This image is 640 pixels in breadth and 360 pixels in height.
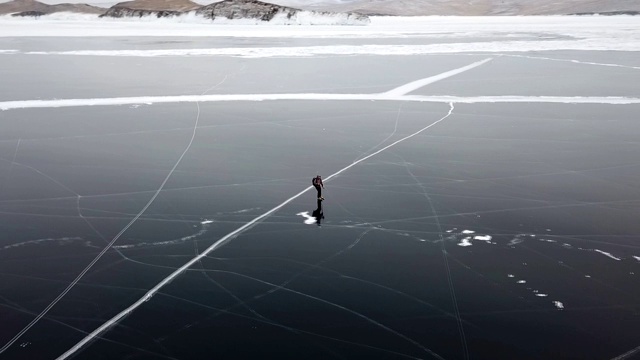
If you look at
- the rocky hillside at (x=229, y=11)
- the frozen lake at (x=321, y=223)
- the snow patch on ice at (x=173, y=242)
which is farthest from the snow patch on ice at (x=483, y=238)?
the rocky hillside at (x=229, y=11)

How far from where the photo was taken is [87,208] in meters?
4.52

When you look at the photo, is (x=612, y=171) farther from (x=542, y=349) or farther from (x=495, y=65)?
(x=495, y=65)

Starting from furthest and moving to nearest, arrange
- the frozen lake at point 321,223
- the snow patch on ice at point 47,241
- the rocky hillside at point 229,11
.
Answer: the rocky hillside at point 229,11 < the snow patch on ice at point 47,241 < the frozen lake at point 321,223

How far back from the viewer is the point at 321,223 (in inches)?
166

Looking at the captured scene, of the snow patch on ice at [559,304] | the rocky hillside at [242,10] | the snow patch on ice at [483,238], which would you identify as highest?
the rocky hillside at [242,10]

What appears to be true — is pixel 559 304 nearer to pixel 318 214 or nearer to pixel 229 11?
pixel 318 214

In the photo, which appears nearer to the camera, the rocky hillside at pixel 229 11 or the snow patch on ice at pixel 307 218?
the snow patch on ice at pixel 307 218

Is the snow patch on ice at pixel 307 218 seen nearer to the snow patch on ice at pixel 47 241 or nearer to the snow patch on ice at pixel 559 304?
the snow patch on ice at pixel 47 241

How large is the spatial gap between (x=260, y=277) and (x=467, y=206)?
1.66 metres

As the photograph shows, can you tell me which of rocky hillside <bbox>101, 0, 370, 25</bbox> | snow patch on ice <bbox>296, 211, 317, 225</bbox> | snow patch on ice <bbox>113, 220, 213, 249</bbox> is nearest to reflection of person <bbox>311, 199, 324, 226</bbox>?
snow patch on ice <bbox>296, 211, 317, 225</bbox>

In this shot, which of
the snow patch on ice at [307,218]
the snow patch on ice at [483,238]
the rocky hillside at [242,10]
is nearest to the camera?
the snow patch on ice at [483,238]

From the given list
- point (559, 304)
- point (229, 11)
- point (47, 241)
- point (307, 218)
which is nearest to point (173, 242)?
point (47, 241)

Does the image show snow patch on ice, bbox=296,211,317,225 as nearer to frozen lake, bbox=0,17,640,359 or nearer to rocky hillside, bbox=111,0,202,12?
frozen lake, bbox=0,17,640,359

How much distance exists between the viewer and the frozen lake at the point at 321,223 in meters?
2.85
